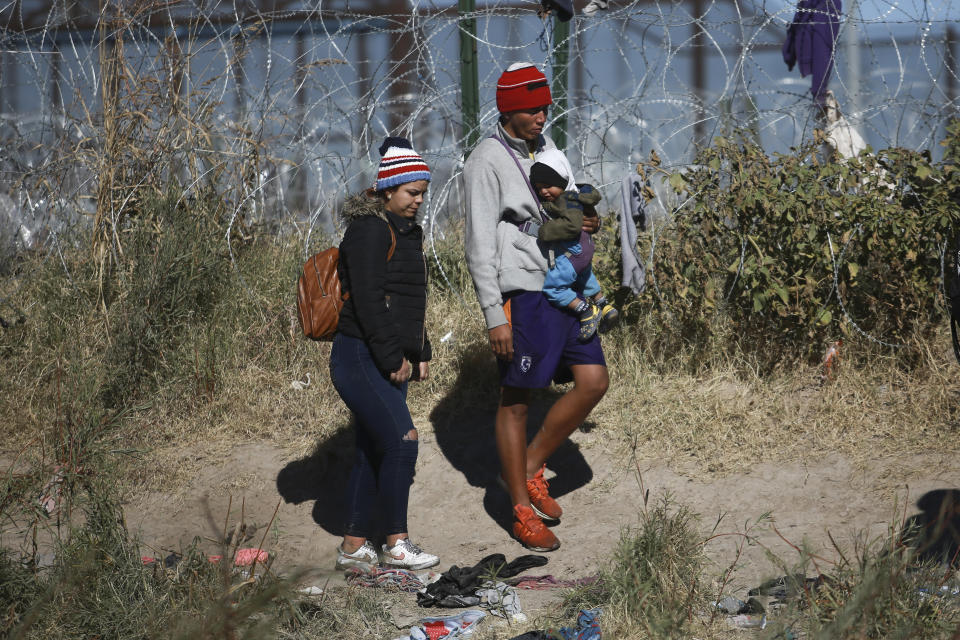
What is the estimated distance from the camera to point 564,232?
3717mm

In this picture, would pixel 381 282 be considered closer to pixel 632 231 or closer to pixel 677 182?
pixel 632 231

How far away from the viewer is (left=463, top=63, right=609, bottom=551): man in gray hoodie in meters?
3.75

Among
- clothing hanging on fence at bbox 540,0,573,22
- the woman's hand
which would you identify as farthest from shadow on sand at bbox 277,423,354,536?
clothing hanging on fence at bbox 540,0,573,22

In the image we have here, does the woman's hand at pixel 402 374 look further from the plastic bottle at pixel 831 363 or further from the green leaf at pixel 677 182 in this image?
the plastic bottle at pixel 831 363

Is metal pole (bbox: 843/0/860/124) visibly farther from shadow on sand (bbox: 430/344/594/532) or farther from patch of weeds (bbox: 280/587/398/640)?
patch of weeds (bbox: 280/587/398/640)

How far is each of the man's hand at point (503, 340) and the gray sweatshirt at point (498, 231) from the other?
0.02 m

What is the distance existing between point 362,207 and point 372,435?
34.5 inches

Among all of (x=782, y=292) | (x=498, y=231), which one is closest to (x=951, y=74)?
(x=782, y=292)

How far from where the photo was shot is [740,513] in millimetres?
4211

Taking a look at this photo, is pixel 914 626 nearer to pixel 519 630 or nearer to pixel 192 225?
pixel 519 630


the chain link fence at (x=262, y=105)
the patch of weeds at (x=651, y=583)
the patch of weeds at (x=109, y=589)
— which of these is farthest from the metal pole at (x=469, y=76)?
the patch of weeds at (x=109, y=589)

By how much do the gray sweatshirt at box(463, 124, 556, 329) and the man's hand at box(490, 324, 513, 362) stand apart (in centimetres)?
2

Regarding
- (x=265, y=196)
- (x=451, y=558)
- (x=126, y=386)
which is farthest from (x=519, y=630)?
(x=265, y=196)

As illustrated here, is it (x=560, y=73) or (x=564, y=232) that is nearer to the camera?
(x=564, y=232)
